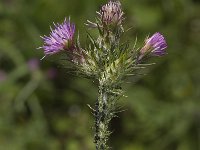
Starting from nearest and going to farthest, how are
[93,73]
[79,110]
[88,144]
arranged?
[93,73], [88,144], [79,110]

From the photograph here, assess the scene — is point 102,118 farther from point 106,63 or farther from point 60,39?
point 60,39

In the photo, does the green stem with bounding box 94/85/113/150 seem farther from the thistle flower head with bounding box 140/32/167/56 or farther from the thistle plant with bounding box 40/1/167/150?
the thistle flower head with bounding box 140/32/167/56

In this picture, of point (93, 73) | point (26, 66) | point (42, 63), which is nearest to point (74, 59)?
point (93, 73)

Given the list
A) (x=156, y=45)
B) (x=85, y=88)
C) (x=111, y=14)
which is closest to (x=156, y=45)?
(x=156, y=45)

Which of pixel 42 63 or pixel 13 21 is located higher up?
pixel 13 21

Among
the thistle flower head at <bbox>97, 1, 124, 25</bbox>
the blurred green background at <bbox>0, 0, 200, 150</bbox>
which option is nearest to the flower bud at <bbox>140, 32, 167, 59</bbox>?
the thistle flower head at <bbox>97, 1, 124, 25</bbox>

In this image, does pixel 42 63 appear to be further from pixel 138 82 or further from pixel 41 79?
pixel 138 82
